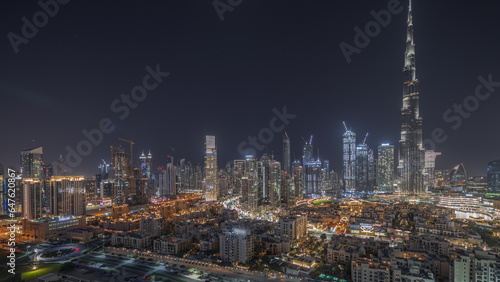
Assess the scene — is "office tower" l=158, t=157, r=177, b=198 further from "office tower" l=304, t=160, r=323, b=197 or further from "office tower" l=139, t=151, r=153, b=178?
"office tower" l=304, t=160, r=323, b=197

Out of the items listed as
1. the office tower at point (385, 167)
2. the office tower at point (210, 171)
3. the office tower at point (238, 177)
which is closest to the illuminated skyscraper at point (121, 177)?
the office tower at point (210, 171)

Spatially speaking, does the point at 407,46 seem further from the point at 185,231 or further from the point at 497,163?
the point at 185,231

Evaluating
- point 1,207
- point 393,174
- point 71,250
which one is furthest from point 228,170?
point 71,250

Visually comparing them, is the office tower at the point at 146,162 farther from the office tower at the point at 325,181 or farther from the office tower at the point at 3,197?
the office tower at the point at 325,181

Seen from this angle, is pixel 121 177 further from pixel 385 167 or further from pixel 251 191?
pixel 385 167

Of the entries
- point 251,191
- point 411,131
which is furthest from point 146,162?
point 411,131

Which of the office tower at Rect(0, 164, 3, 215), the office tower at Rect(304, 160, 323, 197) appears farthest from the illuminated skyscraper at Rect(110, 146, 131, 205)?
the office tower at Rect(304, 160, 323, 197)
